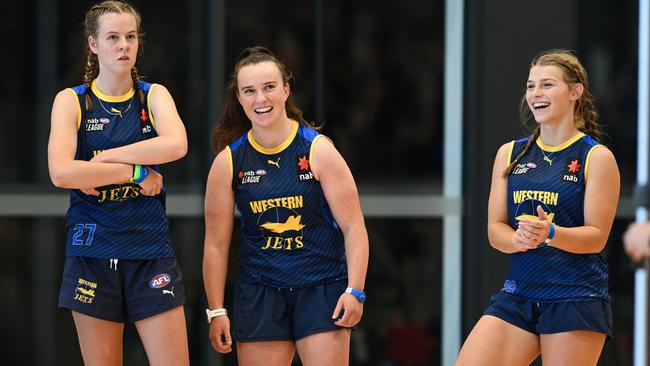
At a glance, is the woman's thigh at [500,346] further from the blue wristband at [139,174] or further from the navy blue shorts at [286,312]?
the blue wristband at [139,174]

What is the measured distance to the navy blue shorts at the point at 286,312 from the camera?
12.8 ft

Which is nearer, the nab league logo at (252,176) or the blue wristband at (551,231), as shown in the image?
the blue wristband at (551,231)

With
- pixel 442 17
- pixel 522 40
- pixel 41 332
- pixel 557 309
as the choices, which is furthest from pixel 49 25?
pixel 557 309

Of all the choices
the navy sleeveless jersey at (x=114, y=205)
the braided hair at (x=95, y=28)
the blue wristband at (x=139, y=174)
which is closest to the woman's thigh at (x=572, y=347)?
the navy sleeveless jersey at (x=114, y=205)

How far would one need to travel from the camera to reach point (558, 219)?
153 inches

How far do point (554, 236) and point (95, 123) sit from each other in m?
1.77

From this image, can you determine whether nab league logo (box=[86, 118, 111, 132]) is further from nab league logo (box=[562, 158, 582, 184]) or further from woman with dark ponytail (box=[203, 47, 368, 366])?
nab league logo (box=[562, 158, 582, 184])

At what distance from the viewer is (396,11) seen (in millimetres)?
6164

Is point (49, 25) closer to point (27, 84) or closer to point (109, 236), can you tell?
point (27, 84)

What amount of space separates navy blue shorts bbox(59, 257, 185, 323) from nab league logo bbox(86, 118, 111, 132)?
0.49m

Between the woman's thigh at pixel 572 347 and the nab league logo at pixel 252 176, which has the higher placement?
the nab league logo at pixel 252 176

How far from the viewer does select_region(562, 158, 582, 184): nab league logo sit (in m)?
3.89

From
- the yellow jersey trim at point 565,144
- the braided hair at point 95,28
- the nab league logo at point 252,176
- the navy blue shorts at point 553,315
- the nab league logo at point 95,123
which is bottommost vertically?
the navy blue shorts at point 553,315

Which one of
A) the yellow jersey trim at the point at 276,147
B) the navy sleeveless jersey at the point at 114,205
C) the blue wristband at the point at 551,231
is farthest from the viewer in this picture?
the yellow jersey trim at the point at 276,147
